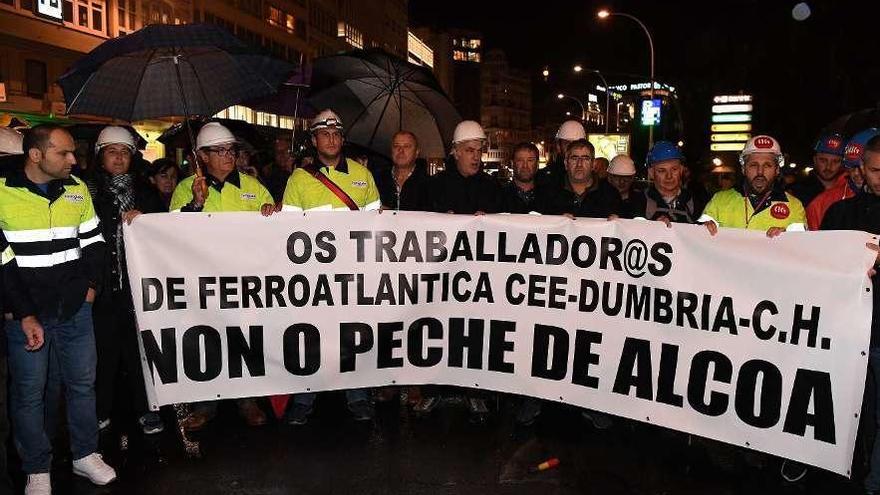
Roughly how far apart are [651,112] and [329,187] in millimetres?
25641

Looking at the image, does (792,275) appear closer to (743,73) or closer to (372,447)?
(372,447)

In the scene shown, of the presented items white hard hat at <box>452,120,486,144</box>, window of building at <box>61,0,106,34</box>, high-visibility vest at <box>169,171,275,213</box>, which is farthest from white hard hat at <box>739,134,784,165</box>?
window of building at <box>61,0,106,34</box>

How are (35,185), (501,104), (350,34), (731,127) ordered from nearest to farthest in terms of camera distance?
(35,185) < (731,127) < (350,34) < (501,104)

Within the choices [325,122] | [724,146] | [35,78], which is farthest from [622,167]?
[724,146]

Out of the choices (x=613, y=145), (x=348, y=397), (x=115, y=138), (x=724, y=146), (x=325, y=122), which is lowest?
(x=348, y=397)

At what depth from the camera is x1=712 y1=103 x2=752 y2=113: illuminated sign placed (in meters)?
49.0

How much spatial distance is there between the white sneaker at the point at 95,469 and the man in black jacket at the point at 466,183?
2.92 m

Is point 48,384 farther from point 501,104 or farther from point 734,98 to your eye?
point 501,104

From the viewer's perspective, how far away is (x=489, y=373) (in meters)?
5.19

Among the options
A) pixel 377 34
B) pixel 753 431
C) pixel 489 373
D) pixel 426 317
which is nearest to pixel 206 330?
pixel 426 317

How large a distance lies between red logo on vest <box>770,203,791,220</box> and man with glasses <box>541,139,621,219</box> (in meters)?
1.12

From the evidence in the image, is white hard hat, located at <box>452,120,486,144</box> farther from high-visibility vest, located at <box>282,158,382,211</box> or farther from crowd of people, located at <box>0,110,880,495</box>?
high-visibility vest, located at <box>282,158,382,211</box>

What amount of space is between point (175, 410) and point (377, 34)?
79.4m

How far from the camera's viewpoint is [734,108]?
49.7 meters
